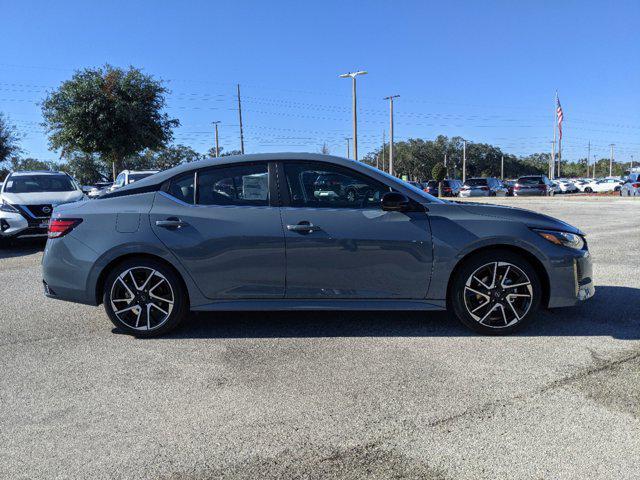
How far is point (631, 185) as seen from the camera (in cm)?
3275

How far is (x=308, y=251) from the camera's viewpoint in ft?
14.0

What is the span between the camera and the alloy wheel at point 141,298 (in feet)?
14.5

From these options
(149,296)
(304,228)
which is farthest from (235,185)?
(149,296)

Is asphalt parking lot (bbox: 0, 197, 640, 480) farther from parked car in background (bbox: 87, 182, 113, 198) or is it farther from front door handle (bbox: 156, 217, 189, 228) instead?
parked car in background (bbox: 87, 182, 113, 198)

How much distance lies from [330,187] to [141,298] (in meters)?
1.86

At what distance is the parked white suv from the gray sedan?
22.1 feet

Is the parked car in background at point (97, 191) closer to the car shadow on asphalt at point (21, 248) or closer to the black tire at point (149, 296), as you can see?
the black tire at point (149, 296)

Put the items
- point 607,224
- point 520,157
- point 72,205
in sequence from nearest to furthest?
point 72,205 → point 607,224 → point 520,157

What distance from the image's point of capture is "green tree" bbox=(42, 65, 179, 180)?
26453 millimetres

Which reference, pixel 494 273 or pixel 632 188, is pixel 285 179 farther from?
pixel 632 188

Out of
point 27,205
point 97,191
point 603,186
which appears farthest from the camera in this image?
point 603,186

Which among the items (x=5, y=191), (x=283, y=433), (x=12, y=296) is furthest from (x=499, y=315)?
(x=5, y=191)

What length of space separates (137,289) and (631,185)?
35.5 meters

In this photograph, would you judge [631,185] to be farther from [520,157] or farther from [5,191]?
[520,157]
